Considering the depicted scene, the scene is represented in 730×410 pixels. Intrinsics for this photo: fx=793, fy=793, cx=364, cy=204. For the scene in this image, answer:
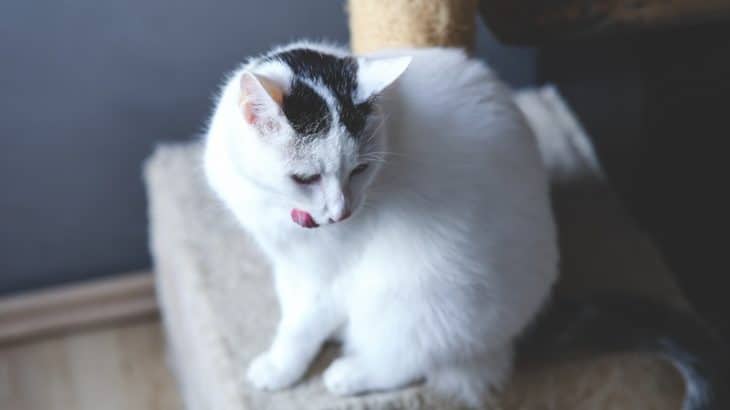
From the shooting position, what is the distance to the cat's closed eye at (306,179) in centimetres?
83

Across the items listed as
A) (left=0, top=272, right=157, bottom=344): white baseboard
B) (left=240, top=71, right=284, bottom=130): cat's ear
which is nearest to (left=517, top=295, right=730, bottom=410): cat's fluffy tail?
(left=240, top=71, right=284, bottom=130): cat's ear

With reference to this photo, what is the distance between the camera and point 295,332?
41.9 inches

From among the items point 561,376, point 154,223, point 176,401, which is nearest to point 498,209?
point 561,376

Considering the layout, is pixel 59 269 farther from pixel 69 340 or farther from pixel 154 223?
pixel 154 223

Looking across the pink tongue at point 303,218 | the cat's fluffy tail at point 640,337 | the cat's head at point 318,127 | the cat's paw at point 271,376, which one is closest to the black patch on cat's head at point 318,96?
the cat's head at point 318,127

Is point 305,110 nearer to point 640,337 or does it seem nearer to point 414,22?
point 414,22

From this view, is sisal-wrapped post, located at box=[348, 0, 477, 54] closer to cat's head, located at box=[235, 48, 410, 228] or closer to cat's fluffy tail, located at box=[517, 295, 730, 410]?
cat's head, located at box=[235, 48, 410, 228]

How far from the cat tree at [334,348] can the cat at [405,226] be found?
0.11 feet

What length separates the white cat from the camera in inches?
33.4

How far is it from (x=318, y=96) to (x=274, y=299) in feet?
1.66

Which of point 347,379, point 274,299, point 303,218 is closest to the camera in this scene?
point 303,218

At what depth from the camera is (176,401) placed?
5.09 ft

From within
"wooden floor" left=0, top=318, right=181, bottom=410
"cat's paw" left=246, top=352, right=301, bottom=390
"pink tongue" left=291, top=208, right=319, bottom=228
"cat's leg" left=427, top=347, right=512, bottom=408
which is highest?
"pink tongue" left=291, top=208, right=319, bottom=228

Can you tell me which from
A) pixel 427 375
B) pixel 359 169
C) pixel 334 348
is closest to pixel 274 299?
pixel 334 348
